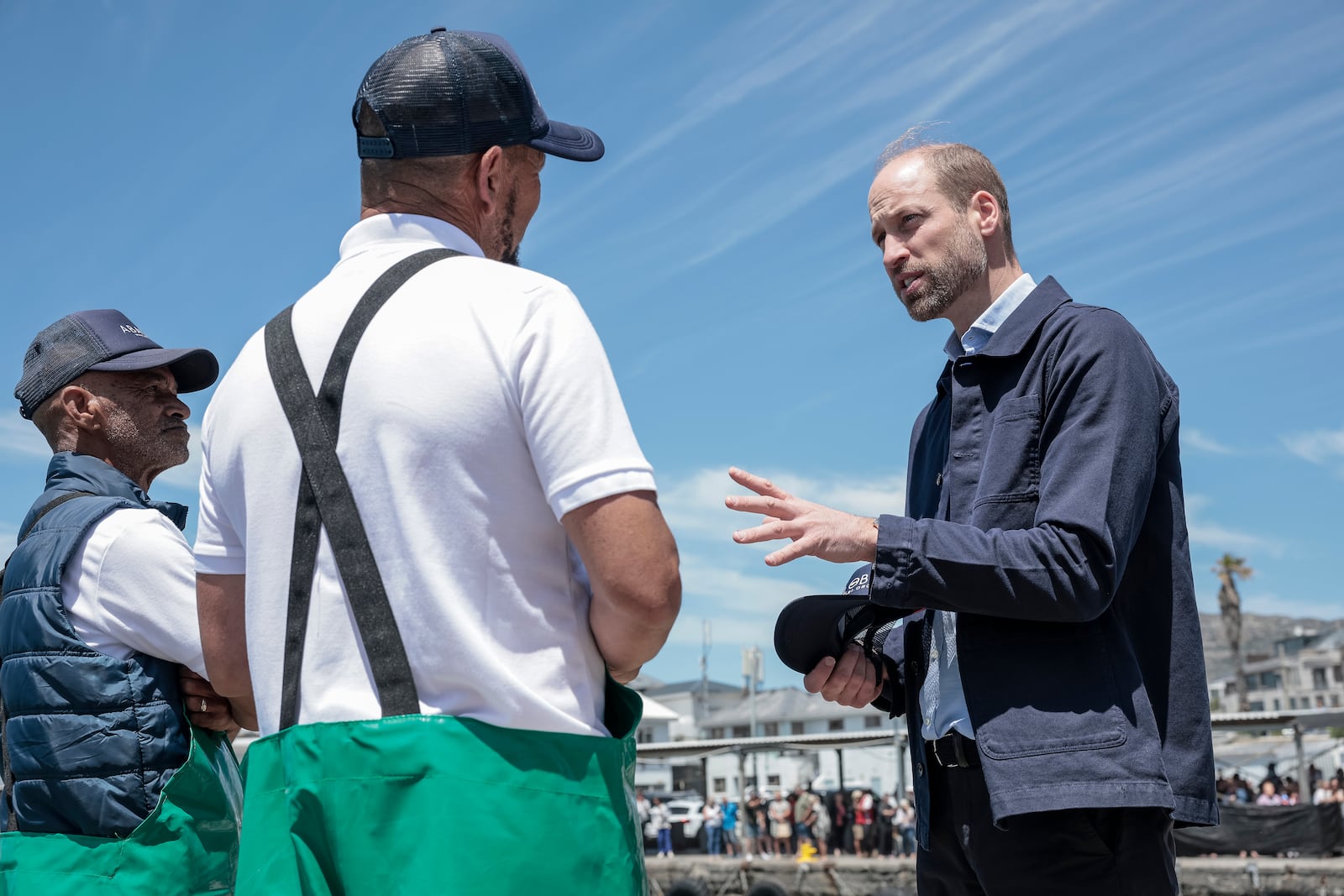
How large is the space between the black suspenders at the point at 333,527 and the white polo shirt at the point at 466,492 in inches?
0.7

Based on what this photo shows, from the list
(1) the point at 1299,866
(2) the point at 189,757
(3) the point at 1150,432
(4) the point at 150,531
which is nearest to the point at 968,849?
(3) the point at 1150,432

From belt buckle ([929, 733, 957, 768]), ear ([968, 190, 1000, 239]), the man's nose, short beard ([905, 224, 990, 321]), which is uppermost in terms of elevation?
ear ([968, 190, 1000, 239])

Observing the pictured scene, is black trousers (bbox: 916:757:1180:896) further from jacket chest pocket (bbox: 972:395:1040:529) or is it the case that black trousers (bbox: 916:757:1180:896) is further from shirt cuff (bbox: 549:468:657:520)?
shirt cuff (bbox: 549:468:657:520)

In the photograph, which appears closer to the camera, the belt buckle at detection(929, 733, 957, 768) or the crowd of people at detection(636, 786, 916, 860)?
the belt buckle at detection(929, 733, 957, 768)

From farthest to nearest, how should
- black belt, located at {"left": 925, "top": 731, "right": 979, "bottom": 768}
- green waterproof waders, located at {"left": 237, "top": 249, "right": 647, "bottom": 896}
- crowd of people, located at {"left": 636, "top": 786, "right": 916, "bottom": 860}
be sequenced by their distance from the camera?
1. crowd of people, located at {"left": 636, "top": 786, "right": 916, "bottom": 860}
2. black belt, located at {"left": 925, "top": 731, "right": 979, "bottom": 768}
3. green waterproof waders, located at {"left": 237, "top": 249, "right": 647, "bottom": 896}

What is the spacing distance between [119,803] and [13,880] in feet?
1.18

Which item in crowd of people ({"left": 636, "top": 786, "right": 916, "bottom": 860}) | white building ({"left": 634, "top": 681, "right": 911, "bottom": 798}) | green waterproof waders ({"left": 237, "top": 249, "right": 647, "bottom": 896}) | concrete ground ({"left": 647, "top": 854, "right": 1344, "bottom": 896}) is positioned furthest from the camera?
white building ({"left": 634, "top": 681, "right": 911, "bottom": 798})

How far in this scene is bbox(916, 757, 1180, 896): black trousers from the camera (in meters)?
2.38

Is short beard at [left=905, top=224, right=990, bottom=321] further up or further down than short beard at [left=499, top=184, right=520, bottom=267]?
further up

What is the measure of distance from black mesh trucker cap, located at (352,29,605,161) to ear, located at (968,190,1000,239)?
143 centimetres

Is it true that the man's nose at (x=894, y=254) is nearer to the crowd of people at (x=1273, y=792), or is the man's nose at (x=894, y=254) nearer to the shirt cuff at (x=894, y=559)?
the shirt cuff at (x=894, y=559)

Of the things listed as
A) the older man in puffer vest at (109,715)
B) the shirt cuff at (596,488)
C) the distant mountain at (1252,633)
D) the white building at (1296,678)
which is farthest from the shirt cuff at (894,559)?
the distant mountain at (1252,633)

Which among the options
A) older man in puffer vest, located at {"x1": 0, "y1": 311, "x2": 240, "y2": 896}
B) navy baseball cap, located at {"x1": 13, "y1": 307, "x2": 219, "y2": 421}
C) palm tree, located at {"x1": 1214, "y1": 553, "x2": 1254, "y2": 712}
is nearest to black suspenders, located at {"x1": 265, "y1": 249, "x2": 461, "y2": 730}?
older man in puffer vest, located at {"x1": 0, "y1": 311, "x2": 240, "y2": 896}

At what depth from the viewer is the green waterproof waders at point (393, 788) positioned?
1739mm
